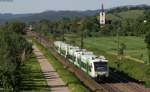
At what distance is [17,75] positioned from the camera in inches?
1783

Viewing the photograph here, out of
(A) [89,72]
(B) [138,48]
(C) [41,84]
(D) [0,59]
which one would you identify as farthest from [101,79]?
(B) [138,48]

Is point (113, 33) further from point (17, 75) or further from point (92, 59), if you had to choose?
point (17, 75)

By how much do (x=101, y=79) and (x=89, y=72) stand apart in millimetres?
2505

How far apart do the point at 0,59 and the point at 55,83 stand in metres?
12.3

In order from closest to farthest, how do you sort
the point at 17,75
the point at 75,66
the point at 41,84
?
the point at 17,75 → the point at 41,84 → the point at 75,66

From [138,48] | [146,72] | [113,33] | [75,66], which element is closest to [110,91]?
[146,72]

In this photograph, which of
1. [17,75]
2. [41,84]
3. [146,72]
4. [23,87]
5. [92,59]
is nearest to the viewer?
[17,75]

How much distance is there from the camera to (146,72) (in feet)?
242

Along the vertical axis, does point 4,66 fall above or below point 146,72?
above

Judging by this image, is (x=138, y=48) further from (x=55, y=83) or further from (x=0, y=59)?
(x=0, y=59)

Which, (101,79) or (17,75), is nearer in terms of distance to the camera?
(17,75)

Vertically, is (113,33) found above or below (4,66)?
below

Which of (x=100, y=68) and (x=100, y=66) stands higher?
(x=100, y=66)

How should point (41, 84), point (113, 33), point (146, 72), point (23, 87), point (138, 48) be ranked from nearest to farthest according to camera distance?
point (23, 87) → point (41, 84) → point (146, 72) → point (138, 48) → point (113, 33)
